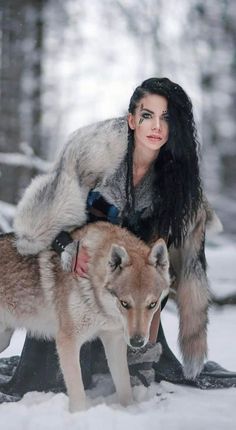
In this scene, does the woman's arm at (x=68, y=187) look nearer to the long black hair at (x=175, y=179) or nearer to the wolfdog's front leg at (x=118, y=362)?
the long black hair at (x=175, y=179)

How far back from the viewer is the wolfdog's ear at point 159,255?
105 inches

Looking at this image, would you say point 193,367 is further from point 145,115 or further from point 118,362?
point 145,115

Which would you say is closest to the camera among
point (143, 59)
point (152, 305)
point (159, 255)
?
point (152, 305)

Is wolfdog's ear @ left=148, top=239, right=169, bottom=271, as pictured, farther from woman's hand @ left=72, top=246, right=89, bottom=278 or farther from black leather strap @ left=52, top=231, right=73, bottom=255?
black leather strap @ left=52, top=231, right=73, bottom=255

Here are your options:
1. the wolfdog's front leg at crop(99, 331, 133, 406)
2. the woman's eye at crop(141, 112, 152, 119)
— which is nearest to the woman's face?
the woman's eye at crop(141, 112, 152, 119)

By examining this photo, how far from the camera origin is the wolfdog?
2.57 m

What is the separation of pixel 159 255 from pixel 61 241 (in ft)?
1.67

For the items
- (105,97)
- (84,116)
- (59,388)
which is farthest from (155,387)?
(84,116)

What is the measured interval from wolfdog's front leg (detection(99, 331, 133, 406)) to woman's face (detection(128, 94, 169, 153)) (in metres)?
0.99

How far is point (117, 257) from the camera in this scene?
2.64 m

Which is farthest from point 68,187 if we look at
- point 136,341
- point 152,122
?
point 136,341

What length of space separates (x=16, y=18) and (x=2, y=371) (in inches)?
278

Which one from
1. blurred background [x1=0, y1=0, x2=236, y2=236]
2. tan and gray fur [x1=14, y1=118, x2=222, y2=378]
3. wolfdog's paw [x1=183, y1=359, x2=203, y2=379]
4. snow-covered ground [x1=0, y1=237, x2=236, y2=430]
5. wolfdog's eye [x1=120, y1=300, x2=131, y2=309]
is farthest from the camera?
blurred background [x1=0, y1=0, x2=236, y2=236]

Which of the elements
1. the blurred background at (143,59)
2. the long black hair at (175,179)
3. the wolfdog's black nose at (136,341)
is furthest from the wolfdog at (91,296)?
the blurred background at (143,59)
